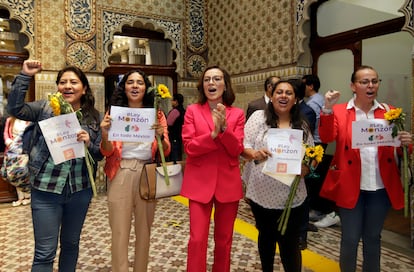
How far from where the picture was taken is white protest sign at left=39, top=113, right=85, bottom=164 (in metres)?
1.83

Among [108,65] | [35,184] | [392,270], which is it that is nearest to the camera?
[35,184]

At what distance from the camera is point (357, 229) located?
82.6 inches

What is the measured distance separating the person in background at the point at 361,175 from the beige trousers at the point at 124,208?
3.93 ft

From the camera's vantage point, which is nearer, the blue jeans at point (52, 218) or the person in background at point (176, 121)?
the blue jeans at point (52, 218)

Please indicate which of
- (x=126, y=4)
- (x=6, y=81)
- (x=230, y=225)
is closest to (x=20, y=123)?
(x=6, y=81)

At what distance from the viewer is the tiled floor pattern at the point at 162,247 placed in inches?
116

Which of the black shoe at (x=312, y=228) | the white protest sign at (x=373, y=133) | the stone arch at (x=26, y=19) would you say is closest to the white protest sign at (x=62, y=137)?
the white protest sign at (x=373, y=133)

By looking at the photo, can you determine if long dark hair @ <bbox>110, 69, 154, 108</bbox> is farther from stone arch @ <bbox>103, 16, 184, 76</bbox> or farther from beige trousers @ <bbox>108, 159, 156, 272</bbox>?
stone arch @ <bbox>103, 16, 184, 76</bbox>

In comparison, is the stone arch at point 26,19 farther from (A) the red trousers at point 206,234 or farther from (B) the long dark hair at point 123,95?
(A) the red trousers at point 206,234

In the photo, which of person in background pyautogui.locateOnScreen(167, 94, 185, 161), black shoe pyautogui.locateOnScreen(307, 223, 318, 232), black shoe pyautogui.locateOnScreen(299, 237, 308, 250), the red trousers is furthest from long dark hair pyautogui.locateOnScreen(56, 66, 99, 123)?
person in background pyautogui.locateOnScreen(167, 94, 185, 161)

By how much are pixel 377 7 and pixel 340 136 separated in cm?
254

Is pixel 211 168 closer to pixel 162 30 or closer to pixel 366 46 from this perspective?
pixel 366 46

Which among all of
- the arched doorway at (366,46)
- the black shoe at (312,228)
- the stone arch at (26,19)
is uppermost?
the stone arch at (26,19)

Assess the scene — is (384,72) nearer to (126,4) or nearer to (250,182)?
(250,182)
